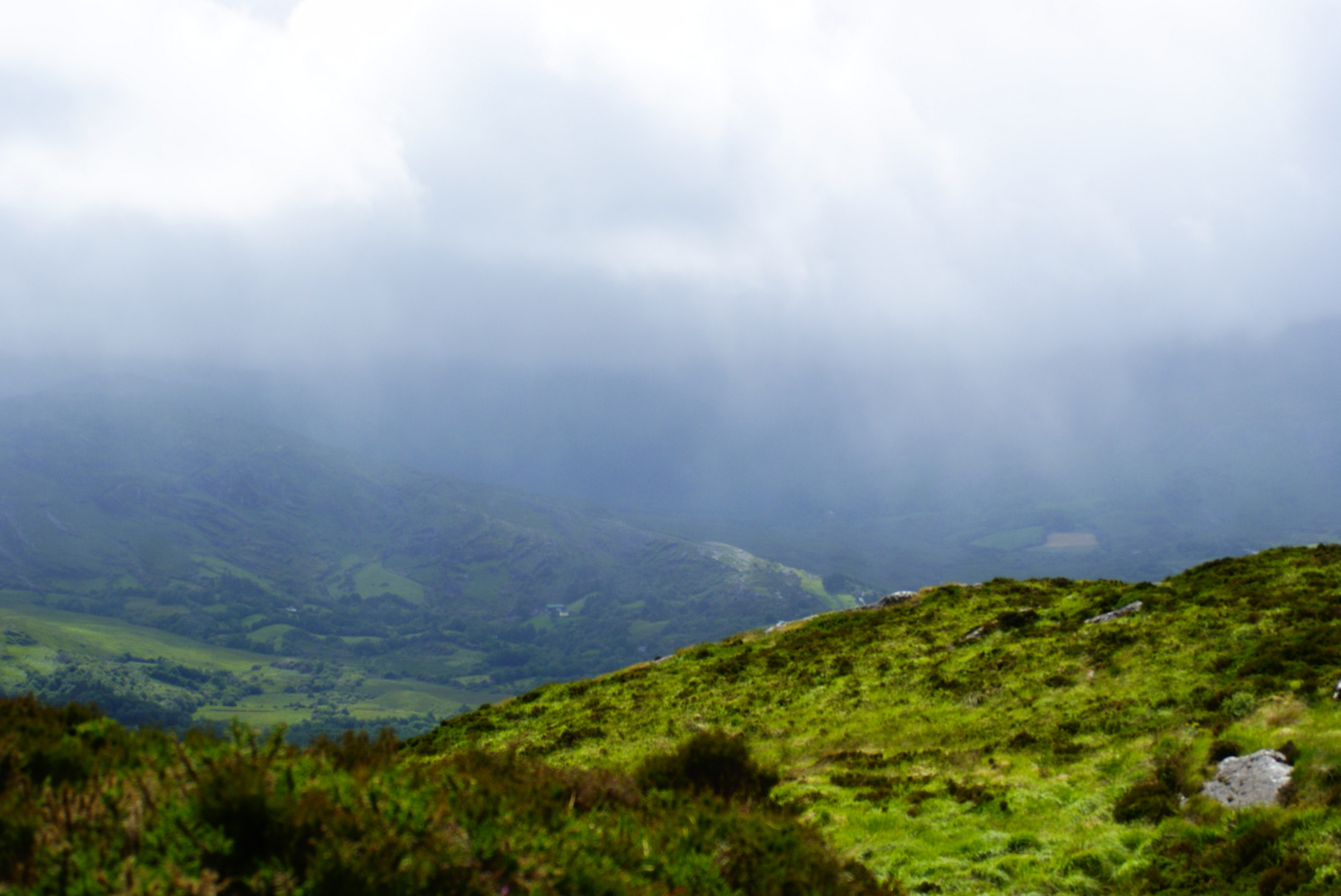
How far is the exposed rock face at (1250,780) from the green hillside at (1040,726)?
0.99 feet

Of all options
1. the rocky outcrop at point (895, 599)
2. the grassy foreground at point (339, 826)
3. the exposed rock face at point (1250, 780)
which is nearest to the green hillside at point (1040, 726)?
the exposed rock face at point (1250, 780)

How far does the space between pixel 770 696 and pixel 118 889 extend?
1220 inches

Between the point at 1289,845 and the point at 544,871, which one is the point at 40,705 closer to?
the point at 544,871

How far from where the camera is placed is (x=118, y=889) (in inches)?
253

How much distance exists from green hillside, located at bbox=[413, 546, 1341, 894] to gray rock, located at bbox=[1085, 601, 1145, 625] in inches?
20.3

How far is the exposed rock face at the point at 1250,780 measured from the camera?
1498 cm

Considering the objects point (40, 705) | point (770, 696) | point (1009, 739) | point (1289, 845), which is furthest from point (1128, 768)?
point (40, 705)

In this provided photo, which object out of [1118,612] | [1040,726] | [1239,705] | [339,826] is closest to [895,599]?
[1118,612]

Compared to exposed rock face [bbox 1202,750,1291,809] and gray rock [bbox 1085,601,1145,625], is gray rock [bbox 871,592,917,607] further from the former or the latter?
exposed rock face [bbox 1202,750,1291,809]

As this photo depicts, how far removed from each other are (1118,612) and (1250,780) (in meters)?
20.1

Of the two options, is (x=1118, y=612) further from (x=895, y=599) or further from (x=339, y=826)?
(x=339, y=826)

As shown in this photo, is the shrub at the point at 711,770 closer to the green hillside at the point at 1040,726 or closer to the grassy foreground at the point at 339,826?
the green hillside at the point at 1040,726

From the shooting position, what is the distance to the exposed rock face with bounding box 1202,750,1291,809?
15.0m

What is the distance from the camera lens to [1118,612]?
111 ft
